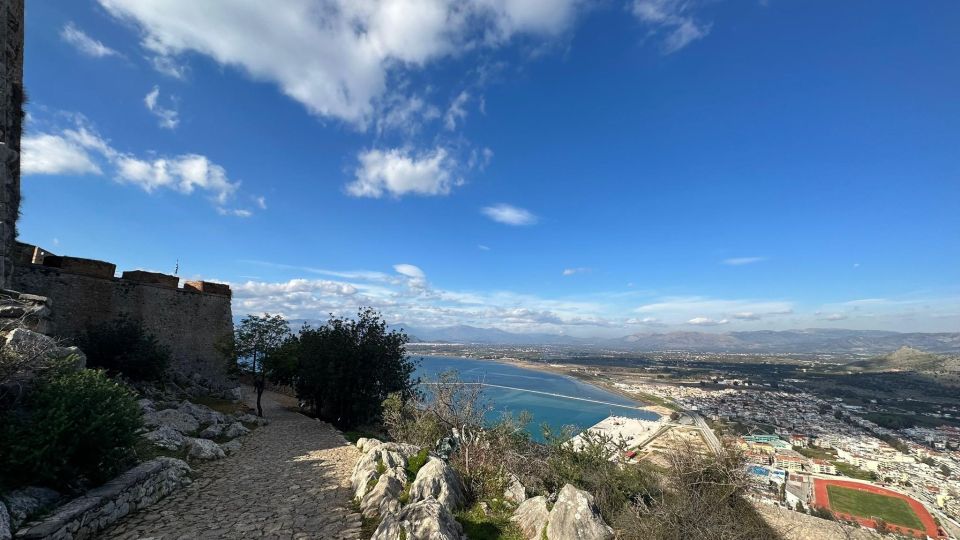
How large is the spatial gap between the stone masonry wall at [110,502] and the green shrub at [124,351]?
957cm

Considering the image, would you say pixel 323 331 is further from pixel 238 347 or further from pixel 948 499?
pixel 948 499

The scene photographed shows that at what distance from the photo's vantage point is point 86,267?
614 inches

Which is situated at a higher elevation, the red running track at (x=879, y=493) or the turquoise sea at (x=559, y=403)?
the red running track at (x=879, y=493)

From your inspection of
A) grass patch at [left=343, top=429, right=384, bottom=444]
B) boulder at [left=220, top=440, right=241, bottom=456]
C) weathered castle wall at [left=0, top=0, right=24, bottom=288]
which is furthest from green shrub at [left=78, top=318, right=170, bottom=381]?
grass patch at [left=343, top=429, right=384, bottom=444]

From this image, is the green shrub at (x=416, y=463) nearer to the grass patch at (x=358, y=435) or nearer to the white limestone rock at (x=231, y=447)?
the grass patch at (x=358, y=435)

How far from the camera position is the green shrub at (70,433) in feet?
17.0

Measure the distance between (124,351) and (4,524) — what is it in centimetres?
1295

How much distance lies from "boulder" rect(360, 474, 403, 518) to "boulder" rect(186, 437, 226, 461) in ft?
16.8

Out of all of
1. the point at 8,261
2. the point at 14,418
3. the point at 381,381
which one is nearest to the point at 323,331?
the point at 381,381

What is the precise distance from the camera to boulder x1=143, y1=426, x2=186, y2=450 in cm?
902

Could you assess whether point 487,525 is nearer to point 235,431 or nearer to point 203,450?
point 203,450

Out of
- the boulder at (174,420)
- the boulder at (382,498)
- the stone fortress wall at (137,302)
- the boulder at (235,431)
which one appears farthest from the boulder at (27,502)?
the stone fortress wall at (137,302)

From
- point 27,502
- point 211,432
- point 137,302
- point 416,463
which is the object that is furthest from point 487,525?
point 137,302

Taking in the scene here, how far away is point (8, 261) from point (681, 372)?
116415 mm
